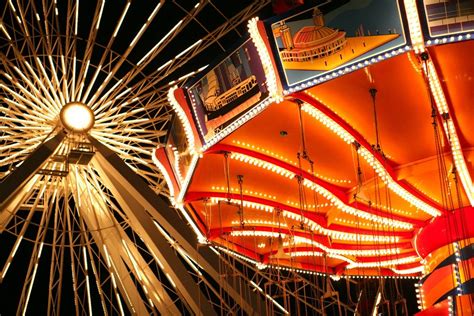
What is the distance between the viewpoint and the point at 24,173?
16.4m

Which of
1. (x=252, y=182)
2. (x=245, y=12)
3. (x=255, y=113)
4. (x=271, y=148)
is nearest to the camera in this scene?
(x=255, y=113)

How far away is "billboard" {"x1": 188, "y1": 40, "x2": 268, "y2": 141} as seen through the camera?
41.6ft

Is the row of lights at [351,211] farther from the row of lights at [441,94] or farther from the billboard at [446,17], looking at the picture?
the billboard at [446,17]

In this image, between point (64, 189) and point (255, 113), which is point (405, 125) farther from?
Answer: point (64, 189)

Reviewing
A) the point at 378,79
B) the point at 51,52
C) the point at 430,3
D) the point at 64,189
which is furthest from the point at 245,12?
the point at 430,3

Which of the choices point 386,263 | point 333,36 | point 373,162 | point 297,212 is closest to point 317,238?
point 297,212

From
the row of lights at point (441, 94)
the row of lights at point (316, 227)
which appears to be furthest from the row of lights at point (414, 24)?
the row of lights at point (316, 227)

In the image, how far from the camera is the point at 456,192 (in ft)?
49.0

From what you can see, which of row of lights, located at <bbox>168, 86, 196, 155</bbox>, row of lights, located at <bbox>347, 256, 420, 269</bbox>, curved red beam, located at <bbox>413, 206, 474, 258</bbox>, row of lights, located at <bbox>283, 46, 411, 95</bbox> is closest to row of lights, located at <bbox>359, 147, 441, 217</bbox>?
curved red beam, located at <bbox>413, 206, 474, 258</bbox>

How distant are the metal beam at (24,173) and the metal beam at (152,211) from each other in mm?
1356

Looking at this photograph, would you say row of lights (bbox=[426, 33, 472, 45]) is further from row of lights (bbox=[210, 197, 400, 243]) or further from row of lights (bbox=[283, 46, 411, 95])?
row of lights (bbox=[210, 197, 400, 243])

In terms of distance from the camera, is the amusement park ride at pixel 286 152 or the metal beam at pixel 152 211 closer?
the amusement park ride at pixel 286 152

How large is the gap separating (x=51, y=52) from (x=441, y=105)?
9.89m

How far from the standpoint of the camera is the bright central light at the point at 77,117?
18.4 m
